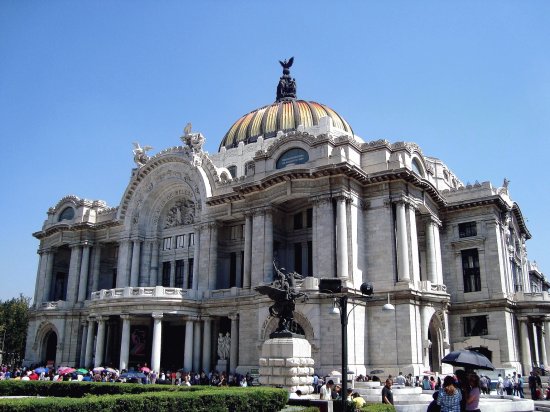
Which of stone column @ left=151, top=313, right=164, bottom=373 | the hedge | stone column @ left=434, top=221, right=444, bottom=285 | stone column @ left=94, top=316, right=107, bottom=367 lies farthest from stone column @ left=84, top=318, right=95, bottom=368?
the hedge

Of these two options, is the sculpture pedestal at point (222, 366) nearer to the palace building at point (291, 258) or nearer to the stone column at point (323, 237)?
the palace building at point (291, 258)

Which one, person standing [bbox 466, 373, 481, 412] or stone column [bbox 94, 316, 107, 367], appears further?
stone column [bbox 94, 316, 107, 367]

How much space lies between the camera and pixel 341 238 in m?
36.9

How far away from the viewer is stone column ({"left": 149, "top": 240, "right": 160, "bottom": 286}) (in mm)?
49938

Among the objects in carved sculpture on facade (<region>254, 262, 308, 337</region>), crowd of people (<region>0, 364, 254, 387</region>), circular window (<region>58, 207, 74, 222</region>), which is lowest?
crowd of people (<region>0, 364, 254, 387</region>)

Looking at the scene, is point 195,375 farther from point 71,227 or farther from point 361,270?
point 71,227

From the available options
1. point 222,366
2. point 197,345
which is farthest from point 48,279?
point 222,366

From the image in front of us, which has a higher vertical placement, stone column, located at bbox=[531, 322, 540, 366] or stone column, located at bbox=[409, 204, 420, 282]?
stone column, located at bbox=[409, 204, 420, 282]

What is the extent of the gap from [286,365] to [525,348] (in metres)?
30.2

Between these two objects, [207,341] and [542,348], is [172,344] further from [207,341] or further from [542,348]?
[542,348]

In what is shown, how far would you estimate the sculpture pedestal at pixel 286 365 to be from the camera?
22469 mm

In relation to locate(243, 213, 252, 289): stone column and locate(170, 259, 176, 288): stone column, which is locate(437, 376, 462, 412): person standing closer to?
locate(243, 213, 252, 289): stone column

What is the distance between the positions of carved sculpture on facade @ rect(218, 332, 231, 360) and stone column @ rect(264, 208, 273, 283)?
6.90 metres

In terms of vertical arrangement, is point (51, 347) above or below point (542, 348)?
below
